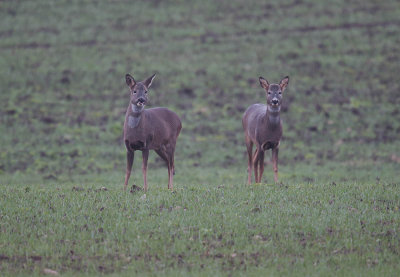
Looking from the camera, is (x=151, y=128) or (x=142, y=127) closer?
(x=142, y=127)

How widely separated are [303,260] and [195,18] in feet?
102

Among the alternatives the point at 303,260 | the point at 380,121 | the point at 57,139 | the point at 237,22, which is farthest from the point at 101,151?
the point at 237,22

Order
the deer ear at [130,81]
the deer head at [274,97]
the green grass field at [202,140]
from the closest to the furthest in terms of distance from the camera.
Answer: the green grass field at [202,140] < the deer ear at [130,81] < the deer head at [274,97]

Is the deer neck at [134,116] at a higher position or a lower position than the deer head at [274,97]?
lower

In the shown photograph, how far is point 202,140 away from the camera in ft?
76.6

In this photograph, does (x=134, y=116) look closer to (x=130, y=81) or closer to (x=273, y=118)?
(x=130, y=81)

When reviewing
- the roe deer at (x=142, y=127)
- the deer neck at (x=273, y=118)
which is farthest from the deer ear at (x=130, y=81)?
the deer neck at (x=273, y=118)

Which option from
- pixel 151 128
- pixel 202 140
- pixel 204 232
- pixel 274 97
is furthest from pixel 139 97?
pixel 202 140

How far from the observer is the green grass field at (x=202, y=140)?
8672 millimetres

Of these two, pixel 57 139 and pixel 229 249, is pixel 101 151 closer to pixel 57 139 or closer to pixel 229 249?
pixel 57 139

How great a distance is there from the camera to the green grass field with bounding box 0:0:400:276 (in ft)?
28.5

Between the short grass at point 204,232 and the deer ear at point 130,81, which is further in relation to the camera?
the deer ear at point 130,81

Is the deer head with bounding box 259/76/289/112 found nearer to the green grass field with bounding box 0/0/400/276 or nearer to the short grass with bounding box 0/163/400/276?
the green grass field with bounding box 0/0/400/276

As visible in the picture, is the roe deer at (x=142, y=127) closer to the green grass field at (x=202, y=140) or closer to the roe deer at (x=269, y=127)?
the green grass field at (x=202, y=140)
